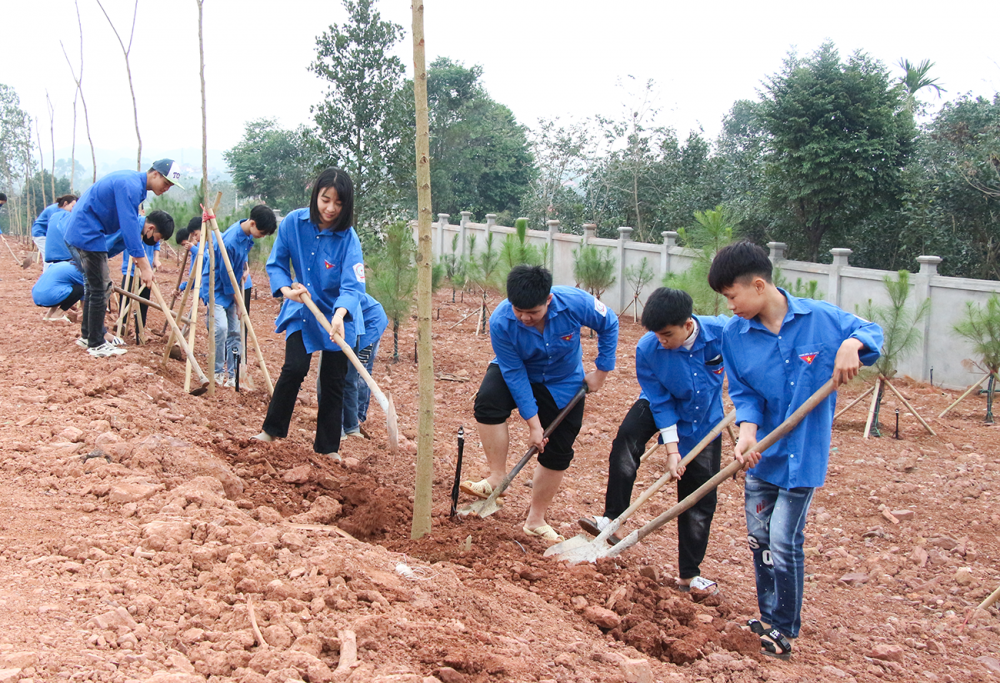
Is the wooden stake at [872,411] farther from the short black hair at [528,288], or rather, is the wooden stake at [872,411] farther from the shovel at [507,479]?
the short black hair at [528,288]

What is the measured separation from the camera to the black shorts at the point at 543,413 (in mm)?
3637

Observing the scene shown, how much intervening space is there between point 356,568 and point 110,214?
3777 mm

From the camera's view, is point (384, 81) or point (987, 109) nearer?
point (384, 81)

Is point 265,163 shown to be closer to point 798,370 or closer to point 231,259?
point 231,259

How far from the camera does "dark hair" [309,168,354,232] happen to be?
3.66m

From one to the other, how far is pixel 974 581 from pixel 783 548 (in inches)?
79.2

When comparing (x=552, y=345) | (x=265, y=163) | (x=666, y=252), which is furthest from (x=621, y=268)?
(x=265, y=163)

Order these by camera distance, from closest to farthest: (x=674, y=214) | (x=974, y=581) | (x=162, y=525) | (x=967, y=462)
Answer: (x=162, y=525), (x=974, y=581), (x=967, y=462), (x=674, y=214)

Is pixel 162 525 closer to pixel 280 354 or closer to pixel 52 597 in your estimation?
pixel 52 597

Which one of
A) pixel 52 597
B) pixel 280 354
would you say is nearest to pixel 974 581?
pixel 52 597

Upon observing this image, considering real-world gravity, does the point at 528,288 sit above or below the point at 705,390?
above

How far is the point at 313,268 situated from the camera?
3873mm

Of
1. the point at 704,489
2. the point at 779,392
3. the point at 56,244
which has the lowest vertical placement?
the point at 704,489

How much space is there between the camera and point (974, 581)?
399cm
